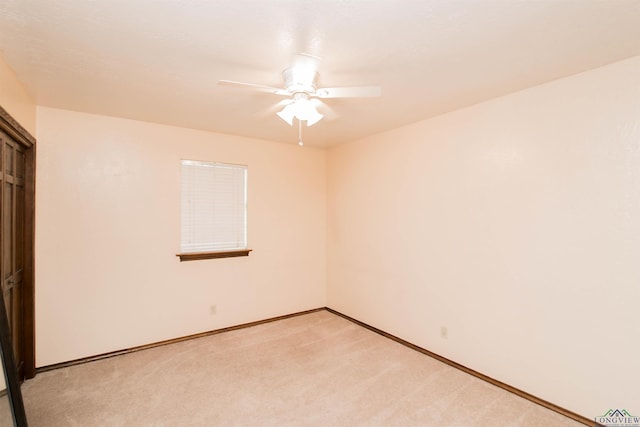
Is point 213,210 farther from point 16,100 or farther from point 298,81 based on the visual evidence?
point 298,81

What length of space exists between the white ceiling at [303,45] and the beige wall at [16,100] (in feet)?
0.21

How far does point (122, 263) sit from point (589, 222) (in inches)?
159

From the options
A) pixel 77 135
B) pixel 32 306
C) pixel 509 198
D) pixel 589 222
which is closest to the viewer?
pixel 589 222

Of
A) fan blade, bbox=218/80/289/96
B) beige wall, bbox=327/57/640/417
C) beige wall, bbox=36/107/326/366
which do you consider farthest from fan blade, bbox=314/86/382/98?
beige wall, bbox=36/107/326/366

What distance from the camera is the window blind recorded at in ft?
11.4

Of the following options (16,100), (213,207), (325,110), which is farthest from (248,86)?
(213,207)

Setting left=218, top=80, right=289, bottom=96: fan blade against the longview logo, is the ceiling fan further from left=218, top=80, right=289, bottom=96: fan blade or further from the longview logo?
the longview logo

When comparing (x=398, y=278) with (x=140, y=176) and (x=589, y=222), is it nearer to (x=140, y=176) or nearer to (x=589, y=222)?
(x=589, y=222)

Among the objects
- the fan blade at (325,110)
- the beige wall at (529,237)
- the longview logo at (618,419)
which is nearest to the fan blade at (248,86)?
the fan blade at (325,110)

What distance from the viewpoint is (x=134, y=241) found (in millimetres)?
3141

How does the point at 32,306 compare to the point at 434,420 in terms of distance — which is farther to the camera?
the point at 32,306

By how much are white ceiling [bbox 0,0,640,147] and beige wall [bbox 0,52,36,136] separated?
6cm

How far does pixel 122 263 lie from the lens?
3082 millimetres

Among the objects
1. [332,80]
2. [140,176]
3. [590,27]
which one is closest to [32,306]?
[140,176]
